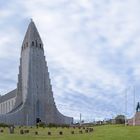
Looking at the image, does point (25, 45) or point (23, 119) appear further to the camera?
point (25, 45)

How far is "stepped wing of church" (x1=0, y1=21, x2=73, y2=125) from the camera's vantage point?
6486 inches

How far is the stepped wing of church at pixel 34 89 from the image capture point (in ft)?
541

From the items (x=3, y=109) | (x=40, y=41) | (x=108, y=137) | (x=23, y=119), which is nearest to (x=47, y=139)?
(x=108, y=137)

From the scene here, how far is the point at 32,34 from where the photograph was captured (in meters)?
172

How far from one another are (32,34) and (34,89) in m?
24.2

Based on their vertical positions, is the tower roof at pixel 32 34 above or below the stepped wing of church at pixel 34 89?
above

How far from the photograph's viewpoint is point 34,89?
168m

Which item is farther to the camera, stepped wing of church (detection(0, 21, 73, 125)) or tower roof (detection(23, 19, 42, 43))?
tower roof (detection(23, 19, 42, 43))

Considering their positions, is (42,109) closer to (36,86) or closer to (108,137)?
(36,86)

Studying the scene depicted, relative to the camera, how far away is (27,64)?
167625mm

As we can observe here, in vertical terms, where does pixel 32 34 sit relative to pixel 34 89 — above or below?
above

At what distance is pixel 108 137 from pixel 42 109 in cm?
11693

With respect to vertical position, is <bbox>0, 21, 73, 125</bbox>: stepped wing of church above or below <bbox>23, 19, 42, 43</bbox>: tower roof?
below

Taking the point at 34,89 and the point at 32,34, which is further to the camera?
the point at 32,34
